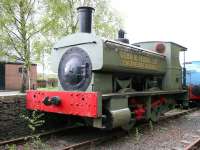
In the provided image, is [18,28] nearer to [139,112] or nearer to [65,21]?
[65,21]

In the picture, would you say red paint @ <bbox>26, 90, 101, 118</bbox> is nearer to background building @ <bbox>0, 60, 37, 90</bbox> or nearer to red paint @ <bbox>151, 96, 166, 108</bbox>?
red paint @ <bbox>151, 96, 166, 108</bbox>

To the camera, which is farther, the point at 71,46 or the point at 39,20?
the point at 39,20

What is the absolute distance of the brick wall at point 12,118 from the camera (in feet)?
26.1

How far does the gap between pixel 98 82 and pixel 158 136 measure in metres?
2.32

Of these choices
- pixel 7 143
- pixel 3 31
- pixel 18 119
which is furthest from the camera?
pixel 3 31

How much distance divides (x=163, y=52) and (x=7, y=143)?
631cm

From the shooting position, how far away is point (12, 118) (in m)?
8.20

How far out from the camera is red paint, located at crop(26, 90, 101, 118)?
22.8 ft

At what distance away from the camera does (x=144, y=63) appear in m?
9.55

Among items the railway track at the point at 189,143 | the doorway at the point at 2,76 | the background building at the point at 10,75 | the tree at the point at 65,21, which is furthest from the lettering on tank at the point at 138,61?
the doorway at the point at 2,76

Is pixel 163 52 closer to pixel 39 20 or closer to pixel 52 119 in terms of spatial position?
pixel 52 119

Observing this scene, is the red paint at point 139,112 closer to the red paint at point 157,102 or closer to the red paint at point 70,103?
the red paint at point 157,102

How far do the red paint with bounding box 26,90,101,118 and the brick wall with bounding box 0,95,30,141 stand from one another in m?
0.30

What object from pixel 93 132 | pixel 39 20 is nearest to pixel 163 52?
pixel 93 132
